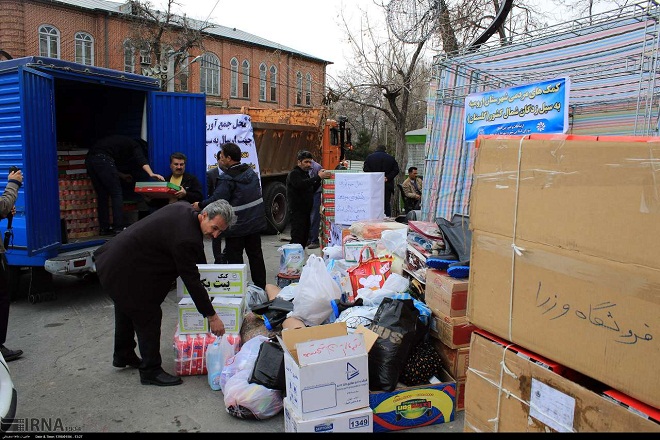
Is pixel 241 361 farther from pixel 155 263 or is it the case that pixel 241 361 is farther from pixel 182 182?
pixel 182 182

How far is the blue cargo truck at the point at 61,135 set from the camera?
533 centimetres

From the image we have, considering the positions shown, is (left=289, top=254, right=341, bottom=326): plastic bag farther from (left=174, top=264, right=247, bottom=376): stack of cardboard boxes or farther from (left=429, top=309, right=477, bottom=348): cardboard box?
(left=429, top=309, right=477, bottom=348): cardboard box

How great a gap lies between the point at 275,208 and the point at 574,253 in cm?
973

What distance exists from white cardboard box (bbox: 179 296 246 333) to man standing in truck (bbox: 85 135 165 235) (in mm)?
3221

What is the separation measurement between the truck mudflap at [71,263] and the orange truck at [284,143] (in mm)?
5018

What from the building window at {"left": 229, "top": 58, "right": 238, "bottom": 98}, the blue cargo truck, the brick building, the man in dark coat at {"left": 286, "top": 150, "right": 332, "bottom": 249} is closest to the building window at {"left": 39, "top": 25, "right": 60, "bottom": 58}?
the brick building

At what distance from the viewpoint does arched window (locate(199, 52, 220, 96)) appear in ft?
107

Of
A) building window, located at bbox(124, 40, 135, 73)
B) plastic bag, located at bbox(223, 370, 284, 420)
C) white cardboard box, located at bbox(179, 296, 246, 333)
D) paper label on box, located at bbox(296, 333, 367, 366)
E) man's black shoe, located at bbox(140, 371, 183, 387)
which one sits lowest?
man's black shoe, located at bbox(140, 371, 183, 387)

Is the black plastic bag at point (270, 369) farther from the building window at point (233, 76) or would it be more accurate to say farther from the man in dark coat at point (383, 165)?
the building window at point (233, 76)

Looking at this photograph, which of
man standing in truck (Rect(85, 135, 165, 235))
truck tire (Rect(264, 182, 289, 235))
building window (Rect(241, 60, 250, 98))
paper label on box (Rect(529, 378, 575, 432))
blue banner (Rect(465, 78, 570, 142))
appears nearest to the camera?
paper label on box (Rect(529, 378, 575, 432))

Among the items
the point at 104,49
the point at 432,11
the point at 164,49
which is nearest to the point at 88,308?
the point at 432,11

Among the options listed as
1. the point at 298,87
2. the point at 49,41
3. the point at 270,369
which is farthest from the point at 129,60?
the point at 270,369

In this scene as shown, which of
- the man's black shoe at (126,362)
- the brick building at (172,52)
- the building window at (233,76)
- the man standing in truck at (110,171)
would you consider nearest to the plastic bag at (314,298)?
the man's black shoe at (126,362)
